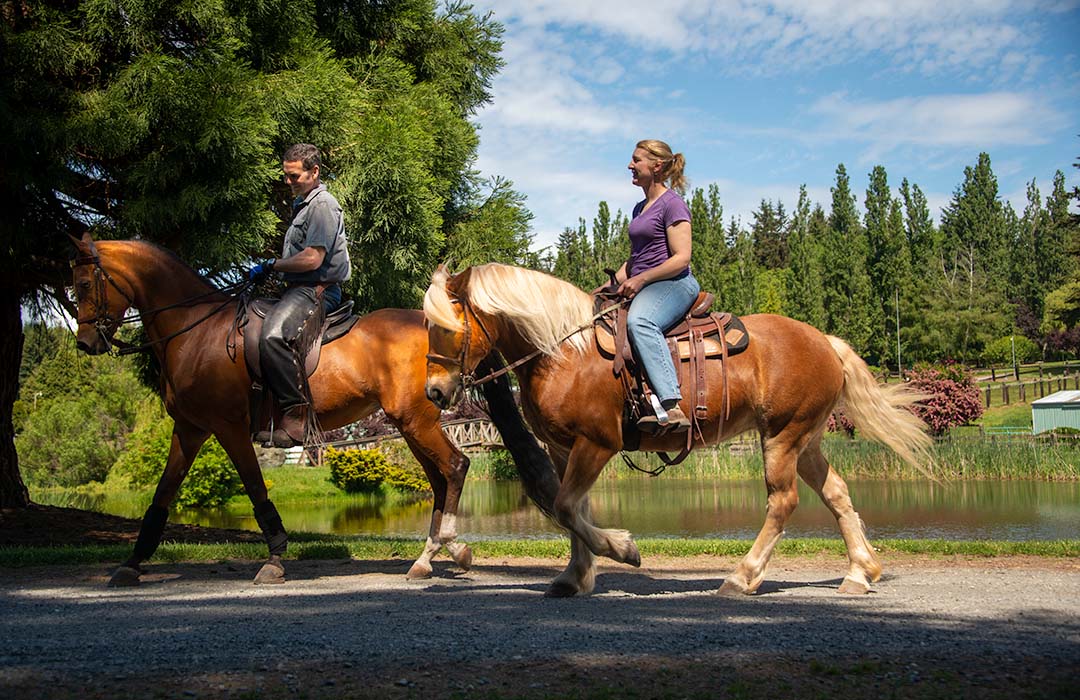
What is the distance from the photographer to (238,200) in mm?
9539

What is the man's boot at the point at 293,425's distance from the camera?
7.66 m

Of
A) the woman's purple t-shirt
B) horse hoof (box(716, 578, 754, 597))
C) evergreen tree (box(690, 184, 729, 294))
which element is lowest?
horse hoof (box(716, 578, 754, 597))

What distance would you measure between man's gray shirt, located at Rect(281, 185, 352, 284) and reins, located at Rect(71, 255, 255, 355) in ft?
1.93

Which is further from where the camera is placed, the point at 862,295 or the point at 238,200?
the point at 862,295

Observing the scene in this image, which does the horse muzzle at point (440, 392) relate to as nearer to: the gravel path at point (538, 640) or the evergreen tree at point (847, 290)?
the gravel path at point (538, 640)

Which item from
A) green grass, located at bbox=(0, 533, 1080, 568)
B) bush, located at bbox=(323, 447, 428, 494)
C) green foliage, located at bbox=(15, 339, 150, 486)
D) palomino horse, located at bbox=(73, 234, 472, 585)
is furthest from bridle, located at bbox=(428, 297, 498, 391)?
green foliage, located at bbox=(15, 339, 150, 486)

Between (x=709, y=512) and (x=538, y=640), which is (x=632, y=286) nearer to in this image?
(x=538, y=640)

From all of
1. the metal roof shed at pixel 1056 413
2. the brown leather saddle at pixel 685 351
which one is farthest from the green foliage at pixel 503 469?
the brown leather saddle at pixel 685 351

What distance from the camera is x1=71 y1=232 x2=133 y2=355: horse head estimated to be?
7461mm

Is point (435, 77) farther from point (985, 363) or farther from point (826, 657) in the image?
point (985, 363)

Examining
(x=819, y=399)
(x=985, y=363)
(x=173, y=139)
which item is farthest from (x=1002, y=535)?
(x=985, y=363)

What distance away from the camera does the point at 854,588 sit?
21.6ft

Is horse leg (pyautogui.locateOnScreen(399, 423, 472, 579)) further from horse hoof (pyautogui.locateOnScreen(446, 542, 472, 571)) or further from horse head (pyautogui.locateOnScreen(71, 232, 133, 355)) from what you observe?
horse head (pyautogui.locateOnScreen(71, 232, 133, 355))

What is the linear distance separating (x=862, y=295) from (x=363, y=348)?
43233mm
